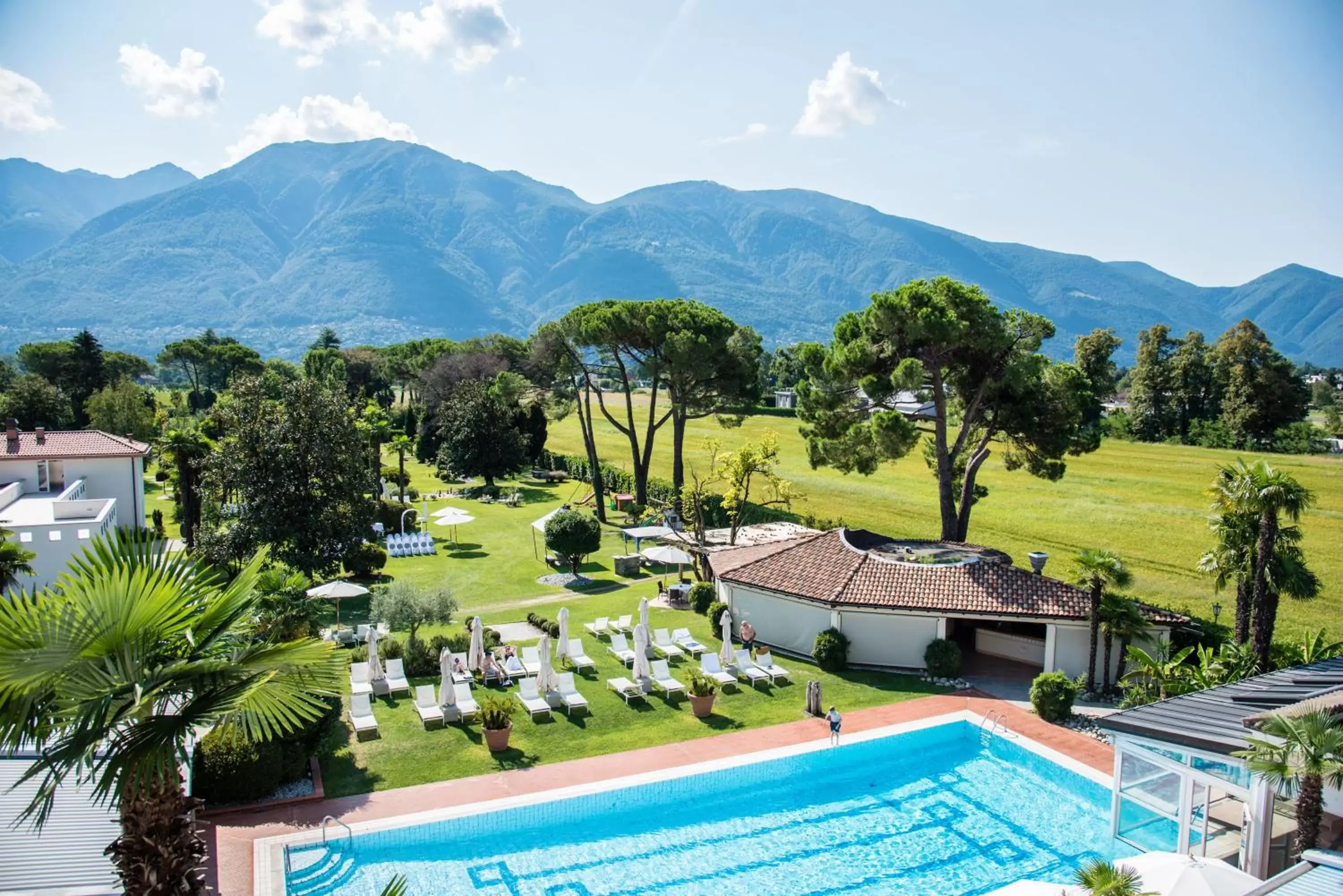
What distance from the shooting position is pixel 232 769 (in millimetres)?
13820

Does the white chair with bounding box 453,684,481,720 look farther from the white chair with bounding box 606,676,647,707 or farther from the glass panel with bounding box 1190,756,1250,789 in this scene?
the glass panel with bounding box 1190,756,1250,789

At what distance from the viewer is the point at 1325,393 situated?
122 metres

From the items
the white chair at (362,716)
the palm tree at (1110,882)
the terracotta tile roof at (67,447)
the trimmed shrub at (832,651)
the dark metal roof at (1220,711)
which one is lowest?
the white chair at (362,716)

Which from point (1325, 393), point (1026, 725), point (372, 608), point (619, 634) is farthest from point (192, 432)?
point (1325, 393)

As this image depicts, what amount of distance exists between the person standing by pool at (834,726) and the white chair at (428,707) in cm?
754

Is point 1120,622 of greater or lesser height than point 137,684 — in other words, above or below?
below

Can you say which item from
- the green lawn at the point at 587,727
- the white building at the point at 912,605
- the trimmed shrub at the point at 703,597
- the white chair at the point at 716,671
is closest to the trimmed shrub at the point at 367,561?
the green lawn at the point at 587,727

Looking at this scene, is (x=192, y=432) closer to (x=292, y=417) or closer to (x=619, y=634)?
(x=292, y=417)

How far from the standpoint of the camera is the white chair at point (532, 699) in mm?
17922

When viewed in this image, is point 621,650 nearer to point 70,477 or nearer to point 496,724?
point 496,724

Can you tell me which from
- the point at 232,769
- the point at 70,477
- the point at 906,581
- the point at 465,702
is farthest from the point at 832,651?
the point at 70,477

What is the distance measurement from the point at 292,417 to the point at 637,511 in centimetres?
2032

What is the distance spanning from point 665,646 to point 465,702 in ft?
19.5

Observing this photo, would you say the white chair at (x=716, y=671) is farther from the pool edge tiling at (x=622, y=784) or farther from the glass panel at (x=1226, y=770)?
the glass panel at (x=1226, y=770)
